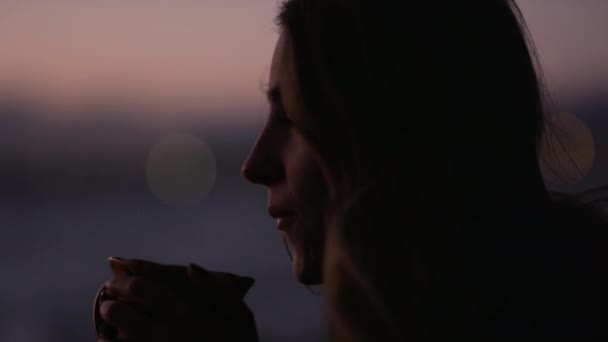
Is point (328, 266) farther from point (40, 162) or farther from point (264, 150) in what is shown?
point (40, 162)

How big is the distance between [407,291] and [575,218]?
346 millimetres

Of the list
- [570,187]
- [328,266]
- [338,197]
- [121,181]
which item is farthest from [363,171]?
[121,181]

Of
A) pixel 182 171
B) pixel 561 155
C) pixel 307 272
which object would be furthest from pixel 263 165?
pixel 182 171

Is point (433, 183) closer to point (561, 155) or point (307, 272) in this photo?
point (307, 272)

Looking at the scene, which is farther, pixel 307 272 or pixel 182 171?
pixel 182 171

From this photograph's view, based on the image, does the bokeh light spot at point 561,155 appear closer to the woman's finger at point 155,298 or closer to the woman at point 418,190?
the woman at point 418,190

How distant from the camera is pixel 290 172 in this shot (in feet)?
4.56

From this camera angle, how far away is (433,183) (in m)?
1.31

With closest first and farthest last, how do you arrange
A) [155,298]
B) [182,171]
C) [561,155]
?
[155,298] < [561,155] < [182,171]

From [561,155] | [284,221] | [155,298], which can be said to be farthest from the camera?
[561,155]

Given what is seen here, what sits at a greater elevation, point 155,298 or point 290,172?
point 290,172

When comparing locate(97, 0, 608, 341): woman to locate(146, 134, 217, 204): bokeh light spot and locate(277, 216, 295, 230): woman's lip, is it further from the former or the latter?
locate(146, 134, 217, 204): bokeh light spot

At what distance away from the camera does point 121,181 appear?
15781 millimetres

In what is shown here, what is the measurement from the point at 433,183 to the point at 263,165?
303mm
